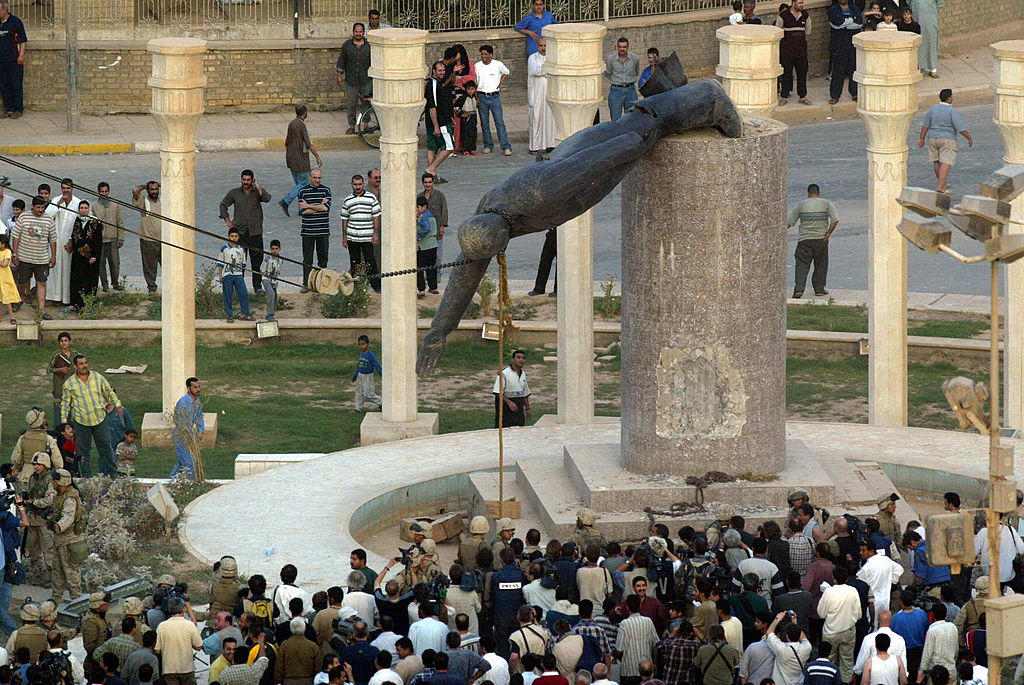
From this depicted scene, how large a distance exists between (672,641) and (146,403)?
920 centimetres

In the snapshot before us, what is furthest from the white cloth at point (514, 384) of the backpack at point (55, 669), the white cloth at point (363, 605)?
the backpack at point (55, 669)

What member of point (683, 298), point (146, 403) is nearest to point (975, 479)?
point (683, 298)

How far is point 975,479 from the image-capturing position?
19.4 metres

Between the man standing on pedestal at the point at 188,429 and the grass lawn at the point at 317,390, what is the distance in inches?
40.7

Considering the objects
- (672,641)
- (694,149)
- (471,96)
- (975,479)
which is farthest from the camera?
(471,96)

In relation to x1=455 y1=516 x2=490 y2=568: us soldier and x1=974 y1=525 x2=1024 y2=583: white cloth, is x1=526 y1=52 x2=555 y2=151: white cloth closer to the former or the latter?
x1=455 y1=516 x2=490 y2=568: us soldier

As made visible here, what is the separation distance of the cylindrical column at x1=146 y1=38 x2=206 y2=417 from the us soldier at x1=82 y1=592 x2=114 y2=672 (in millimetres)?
6143

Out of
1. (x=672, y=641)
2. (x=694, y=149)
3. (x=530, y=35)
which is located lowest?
(x=672, y=641)

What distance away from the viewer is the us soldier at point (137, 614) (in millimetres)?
14859

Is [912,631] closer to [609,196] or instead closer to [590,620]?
[590,620]

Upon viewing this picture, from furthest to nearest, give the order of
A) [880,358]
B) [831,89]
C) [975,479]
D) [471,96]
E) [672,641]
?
[831,89], [471,96], [880,358], [975,479], [672,641]

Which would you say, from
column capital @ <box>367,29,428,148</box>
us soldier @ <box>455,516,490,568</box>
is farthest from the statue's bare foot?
column capital @ <box>367,29,428,148</box>

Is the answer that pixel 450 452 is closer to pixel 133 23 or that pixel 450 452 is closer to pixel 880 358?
pixel 880 358

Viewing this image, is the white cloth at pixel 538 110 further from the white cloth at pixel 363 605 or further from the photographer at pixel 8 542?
the white cloth at pixel 363 605
